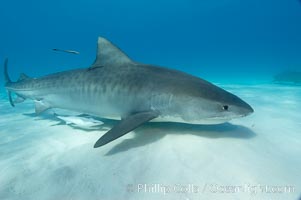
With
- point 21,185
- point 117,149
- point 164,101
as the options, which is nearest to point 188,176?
point 117,149

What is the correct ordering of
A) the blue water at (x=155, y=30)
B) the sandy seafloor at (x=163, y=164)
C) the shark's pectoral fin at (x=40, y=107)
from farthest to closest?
the blue water at (x=155, y=30), the shark's pectoral fin at (x=40, y=107), the sandy seafloor at (x=163, y=164)

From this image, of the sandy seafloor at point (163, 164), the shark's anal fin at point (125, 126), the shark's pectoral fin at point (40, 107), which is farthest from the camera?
the shark's pectoral fin at point (40, 107)

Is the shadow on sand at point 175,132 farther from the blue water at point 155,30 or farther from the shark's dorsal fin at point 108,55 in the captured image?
the blue water at point 155,30

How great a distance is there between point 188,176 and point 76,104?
10.7ft

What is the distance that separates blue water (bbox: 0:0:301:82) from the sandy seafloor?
99.3m

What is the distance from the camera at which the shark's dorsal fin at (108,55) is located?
4.34m

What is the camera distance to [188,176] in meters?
2.24

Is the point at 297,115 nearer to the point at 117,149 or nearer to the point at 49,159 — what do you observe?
the point at 117,149

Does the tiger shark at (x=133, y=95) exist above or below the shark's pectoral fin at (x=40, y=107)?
above

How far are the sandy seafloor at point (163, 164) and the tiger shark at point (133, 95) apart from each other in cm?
33

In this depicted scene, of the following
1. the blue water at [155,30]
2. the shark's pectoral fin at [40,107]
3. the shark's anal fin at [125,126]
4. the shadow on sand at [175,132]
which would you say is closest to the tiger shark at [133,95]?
the shark's anal fin at [125,126]

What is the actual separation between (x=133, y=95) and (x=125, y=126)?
82cm

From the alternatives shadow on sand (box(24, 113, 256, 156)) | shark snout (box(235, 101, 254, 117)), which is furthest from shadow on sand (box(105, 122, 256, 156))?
shark snout (box(235, 101, 254, 117))

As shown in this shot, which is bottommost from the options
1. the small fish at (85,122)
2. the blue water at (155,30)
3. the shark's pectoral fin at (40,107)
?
the small fish at (85,122)
